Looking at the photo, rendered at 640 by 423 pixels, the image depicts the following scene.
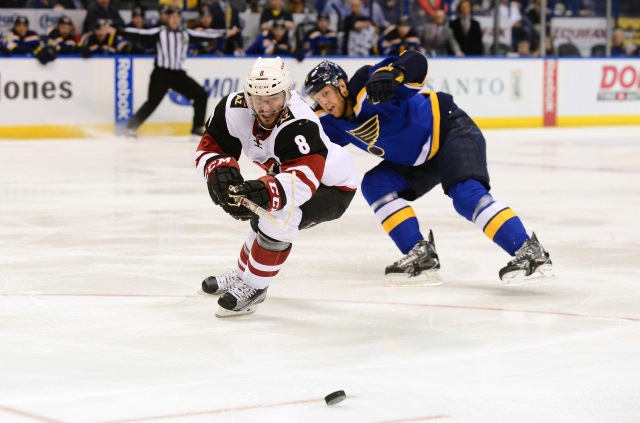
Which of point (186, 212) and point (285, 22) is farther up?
point (285, 22)

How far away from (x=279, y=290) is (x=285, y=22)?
9260 millimetres

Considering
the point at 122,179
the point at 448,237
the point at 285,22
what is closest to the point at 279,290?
the point at 448,237

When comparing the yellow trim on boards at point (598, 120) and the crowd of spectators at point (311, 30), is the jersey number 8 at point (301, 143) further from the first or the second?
the yellow trim on boards at point (598, 120)

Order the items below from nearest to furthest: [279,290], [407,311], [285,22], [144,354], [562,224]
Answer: [144,354] → [407,311] → [279,290] → [562,224] → [285,22]

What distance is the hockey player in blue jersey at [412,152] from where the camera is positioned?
14.9 ft

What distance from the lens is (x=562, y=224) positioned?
6453 millimetres

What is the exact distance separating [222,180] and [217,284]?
74cm

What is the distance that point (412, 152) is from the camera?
15.8 ft

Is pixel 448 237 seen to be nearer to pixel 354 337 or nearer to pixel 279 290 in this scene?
pixel 279 290

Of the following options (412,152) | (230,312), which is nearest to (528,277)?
(412,152)

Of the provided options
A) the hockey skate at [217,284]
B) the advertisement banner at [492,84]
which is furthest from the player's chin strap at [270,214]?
the advertisement banner at [492,84]

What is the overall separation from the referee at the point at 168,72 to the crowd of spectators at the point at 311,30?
0.20 meters

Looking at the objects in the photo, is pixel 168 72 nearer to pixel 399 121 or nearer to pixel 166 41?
pixel 166 41

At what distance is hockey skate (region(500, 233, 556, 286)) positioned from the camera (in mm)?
4547
